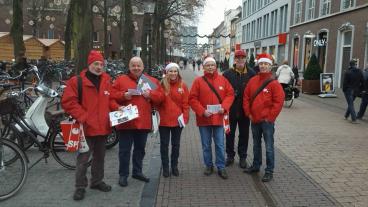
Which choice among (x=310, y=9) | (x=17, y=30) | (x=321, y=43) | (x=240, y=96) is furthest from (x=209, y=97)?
(x=310, y=9)

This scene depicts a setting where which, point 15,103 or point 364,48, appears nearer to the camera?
point 15,103

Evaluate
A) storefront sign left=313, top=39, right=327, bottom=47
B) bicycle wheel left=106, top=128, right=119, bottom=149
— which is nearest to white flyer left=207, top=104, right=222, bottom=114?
bicycle wheel left=106, top=128, right=119, bottom=149

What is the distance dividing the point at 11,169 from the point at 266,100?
140 inches

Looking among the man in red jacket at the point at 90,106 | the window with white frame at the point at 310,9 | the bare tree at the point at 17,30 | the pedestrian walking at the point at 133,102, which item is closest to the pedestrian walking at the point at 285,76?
the pedestrian walking at the point at 133,102

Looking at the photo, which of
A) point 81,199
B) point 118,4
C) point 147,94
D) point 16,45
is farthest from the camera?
point 118,4

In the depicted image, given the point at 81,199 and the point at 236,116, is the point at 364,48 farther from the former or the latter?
the point at 81,199

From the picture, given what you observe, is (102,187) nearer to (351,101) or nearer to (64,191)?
(64,191)

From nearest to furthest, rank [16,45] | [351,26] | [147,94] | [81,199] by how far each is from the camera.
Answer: [81,199] < [147,94] < [16,45] < [351,26]

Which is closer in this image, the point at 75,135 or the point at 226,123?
the point at 75,135

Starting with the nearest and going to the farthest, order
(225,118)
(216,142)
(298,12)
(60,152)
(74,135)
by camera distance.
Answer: (74,135) < (225,118) < (216,142) < (60,152) < (298,12)

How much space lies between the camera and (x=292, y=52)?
38438 mm

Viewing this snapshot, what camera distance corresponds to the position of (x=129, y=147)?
5.78 metres

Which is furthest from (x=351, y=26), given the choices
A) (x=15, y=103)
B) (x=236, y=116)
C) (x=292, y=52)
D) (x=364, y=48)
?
(x=15, y=103)

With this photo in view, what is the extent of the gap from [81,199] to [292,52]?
1406 inches
